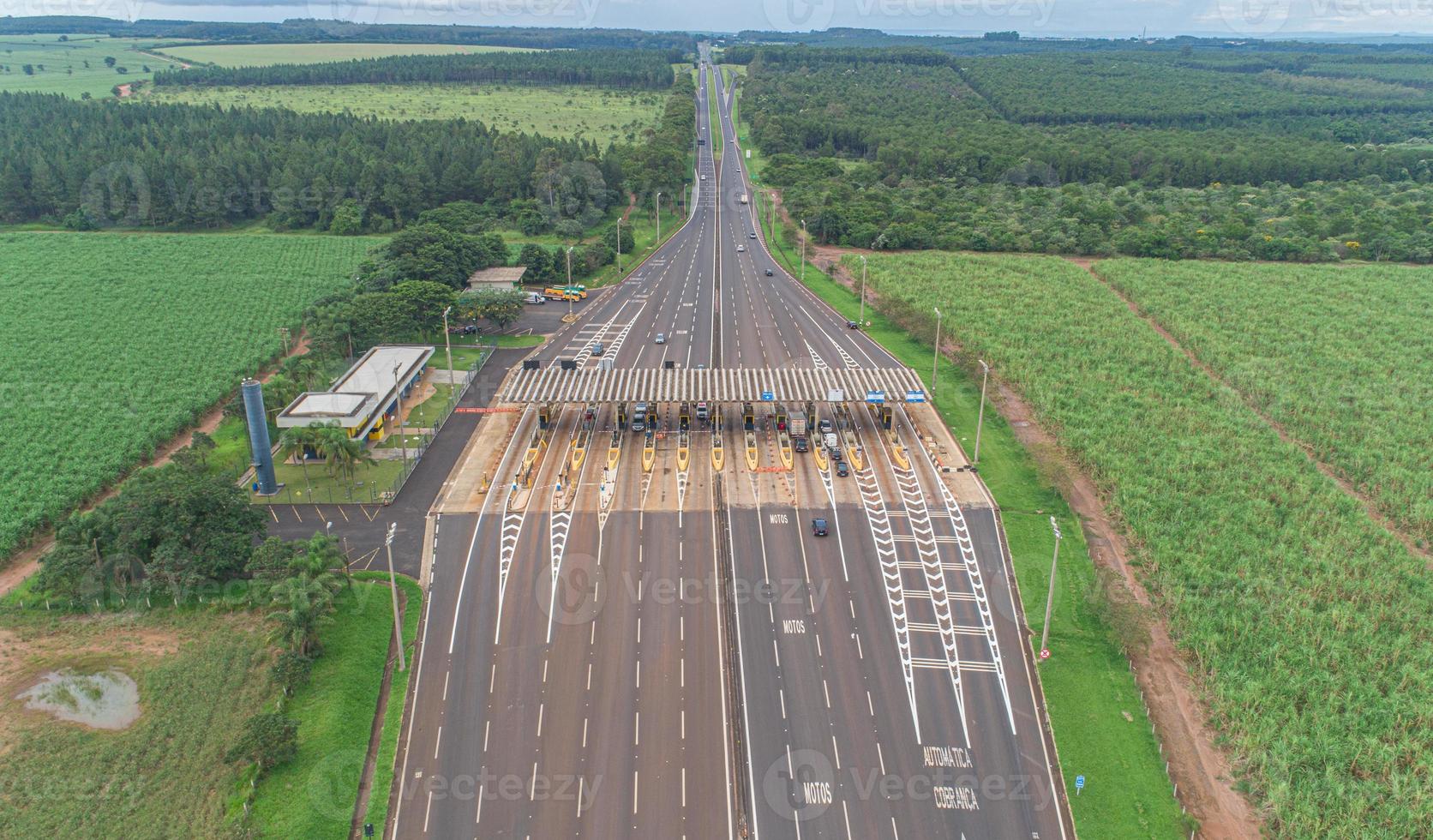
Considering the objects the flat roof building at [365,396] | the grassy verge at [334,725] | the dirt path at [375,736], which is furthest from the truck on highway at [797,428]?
the dirt path at [375,736]

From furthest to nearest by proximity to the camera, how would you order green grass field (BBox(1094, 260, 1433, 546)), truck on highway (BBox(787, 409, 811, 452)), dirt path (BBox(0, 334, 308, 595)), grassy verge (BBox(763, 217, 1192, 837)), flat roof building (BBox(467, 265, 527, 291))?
flat roof building (BBox(467, 265, 527, 291)), truck on highway (BBox(787, 409, 811, 452)), green grass field (BBox(1094, 260, 1433, 546)), dirt path (BBox(0, 334, 308, 595)), grassy verge (BBox(763, 217, 1192, 837))

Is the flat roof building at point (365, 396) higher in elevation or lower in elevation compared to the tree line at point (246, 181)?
lower

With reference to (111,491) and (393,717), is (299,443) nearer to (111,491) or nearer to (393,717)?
(111,491)

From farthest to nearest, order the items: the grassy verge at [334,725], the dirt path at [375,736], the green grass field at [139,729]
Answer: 1. the dirt path at [375,736]
2. the grassy verge at [334,725]
3. the green grass field at [139,729]

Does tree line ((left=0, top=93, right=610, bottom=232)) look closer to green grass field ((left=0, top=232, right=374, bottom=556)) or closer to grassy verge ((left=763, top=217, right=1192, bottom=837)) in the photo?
green grass field ((left=0, top=232, right=374, bottom=556))

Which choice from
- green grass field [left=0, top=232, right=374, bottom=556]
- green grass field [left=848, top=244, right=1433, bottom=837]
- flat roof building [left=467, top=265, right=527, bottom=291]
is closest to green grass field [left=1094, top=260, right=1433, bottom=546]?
green grass field [left=848, top=244, right=1433, bottom=837]

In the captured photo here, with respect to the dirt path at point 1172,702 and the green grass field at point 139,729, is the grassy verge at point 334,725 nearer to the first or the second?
the green grass field at point 139,729
